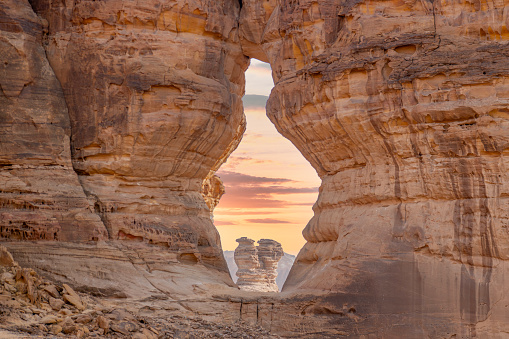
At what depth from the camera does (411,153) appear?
15.7 meters

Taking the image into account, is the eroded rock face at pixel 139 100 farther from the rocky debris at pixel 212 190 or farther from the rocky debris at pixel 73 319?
the rocky debris at pixel 212 190

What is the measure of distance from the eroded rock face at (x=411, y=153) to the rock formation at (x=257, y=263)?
2889 centimetres

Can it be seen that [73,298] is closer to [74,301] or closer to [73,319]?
[74,301]

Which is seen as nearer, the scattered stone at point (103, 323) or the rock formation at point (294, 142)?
the scattered stone at point (103, 323)

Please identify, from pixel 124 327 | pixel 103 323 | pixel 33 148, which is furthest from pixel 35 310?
pixel 33 148

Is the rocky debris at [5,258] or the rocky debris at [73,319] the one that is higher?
the rocky debris at [5,258]

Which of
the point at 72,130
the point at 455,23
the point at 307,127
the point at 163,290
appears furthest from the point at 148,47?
the point at 455,23

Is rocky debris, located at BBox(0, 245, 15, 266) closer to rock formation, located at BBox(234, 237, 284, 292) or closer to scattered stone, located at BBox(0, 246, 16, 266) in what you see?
scattered stone, located at BBox(0, 246, 16, 266)

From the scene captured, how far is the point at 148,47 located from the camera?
730 inches

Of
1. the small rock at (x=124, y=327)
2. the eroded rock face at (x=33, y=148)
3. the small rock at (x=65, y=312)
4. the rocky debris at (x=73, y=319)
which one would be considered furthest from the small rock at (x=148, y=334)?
the eroded rock face at (x=33, y=148)

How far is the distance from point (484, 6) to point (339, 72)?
3.53 m

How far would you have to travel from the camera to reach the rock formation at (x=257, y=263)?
151ft

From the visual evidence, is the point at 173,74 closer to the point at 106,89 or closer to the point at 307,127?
the point at 106,89

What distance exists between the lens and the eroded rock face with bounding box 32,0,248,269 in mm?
18281
